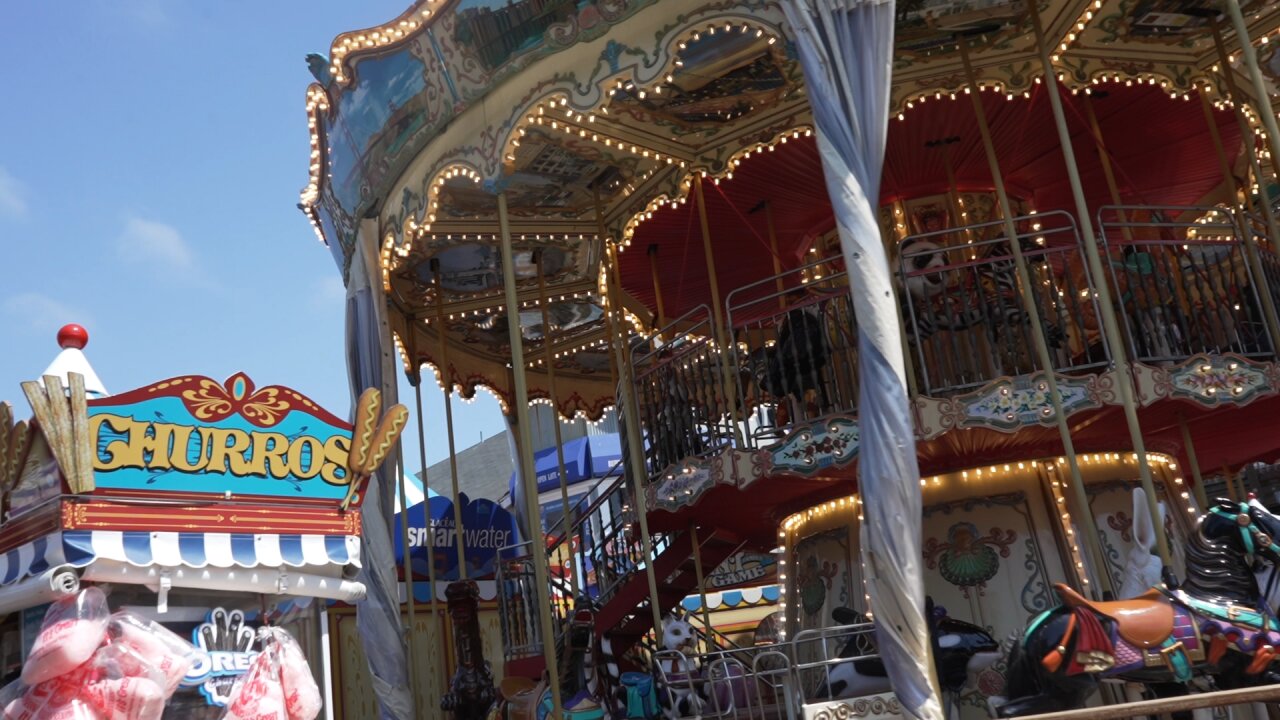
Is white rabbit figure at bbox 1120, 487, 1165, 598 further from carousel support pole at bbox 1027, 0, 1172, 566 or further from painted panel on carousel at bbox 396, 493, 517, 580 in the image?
painted panel on carousel at bbox 396, 493, 517, 580

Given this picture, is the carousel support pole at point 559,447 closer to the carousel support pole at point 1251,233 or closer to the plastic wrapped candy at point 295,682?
the plastic wrapped candy at point 295,682

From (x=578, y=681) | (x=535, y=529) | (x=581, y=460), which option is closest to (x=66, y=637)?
(x=535, y=529)

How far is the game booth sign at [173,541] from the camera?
5016mm

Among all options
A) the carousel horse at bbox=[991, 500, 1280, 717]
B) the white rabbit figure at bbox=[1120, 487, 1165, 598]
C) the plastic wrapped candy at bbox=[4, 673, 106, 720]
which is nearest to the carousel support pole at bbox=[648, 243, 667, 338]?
the white rabbit figure at bbox=[1120, 487, 1165, 598]

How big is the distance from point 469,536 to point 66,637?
42.3 ft

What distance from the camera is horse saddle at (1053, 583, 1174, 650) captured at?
6.02m

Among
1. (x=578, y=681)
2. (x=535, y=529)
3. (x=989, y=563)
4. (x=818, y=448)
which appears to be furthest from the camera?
(x=578, y=681)

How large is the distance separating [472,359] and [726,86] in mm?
6988

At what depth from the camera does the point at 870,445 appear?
6.66m

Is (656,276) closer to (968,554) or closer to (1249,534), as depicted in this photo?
(968,554)

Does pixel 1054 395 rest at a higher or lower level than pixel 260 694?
higher

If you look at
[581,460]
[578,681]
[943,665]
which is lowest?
[943,665]

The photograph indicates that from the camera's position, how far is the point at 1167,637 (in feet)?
19.8

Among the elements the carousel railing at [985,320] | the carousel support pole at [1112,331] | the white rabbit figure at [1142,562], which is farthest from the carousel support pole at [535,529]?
the carousel support pole at [1112,331]
